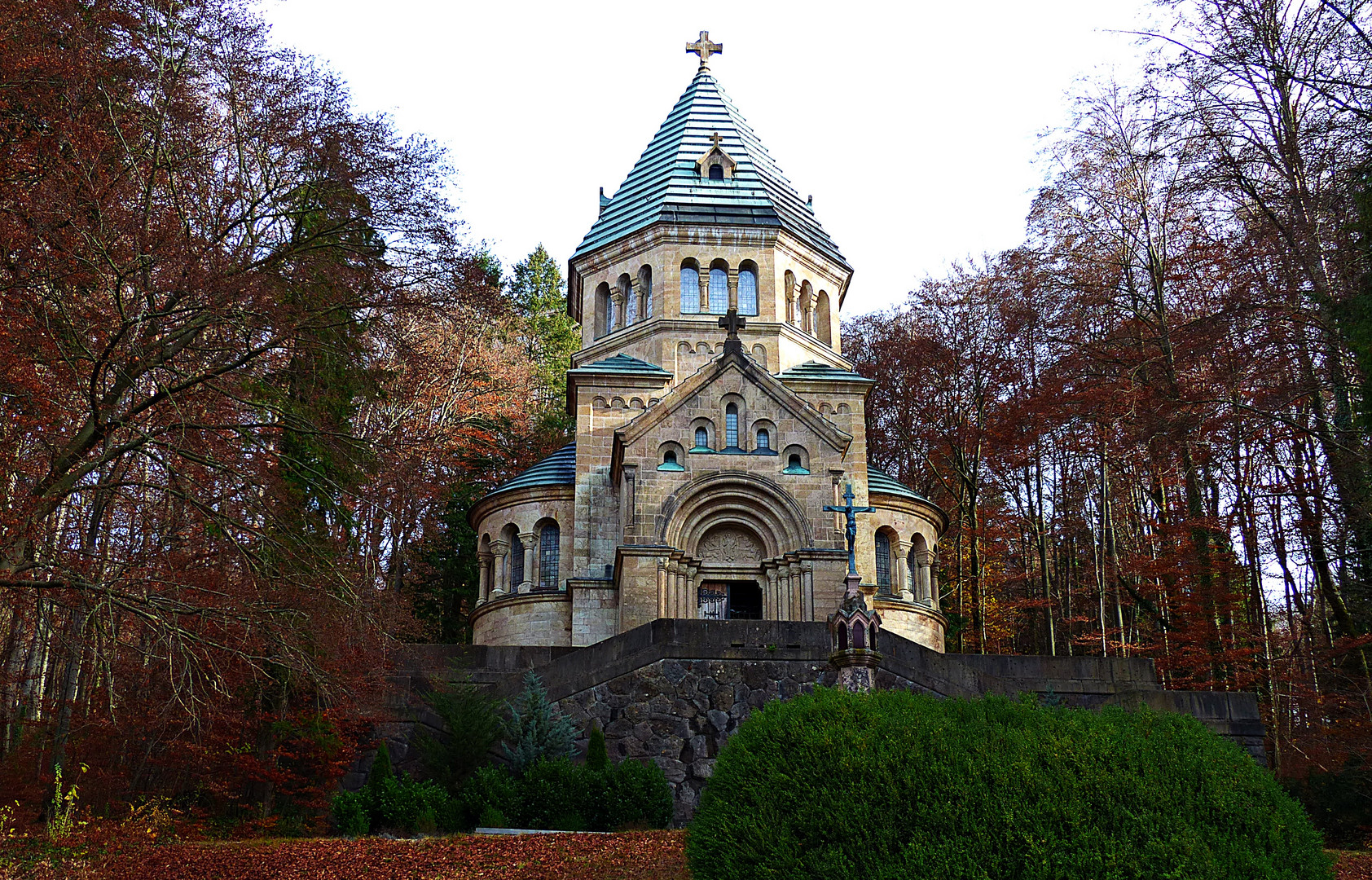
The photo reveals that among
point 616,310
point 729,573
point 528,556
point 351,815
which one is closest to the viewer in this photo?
point 351,815

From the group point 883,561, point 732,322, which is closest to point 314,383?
point 732,322

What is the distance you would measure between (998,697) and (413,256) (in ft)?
28.2

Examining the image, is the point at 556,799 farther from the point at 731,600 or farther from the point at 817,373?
the point at 817,373

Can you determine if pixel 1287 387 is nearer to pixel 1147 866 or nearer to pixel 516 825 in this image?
pixel 1147 866

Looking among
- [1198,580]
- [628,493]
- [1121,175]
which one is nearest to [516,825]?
[628,493]

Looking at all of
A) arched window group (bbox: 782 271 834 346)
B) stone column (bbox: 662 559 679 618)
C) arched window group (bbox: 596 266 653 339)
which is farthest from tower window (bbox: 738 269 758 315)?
stone column (bbox: 662 559 679 618)

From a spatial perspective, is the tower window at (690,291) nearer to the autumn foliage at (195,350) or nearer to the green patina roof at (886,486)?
the green patina roof at (886,486)

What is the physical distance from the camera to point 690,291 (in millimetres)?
32531

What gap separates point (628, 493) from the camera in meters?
27.3

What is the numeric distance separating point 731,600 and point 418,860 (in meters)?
13.9

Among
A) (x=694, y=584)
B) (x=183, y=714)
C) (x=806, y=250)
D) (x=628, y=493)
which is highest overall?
(x=806, y=250)

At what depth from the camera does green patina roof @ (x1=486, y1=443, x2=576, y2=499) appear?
3058 centimetres

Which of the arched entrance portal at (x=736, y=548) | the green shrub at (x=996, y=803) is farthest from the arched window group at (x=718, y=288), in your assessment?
the green shrub at (x=996, y=803)

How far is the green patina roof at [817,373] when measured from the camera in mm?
30703
